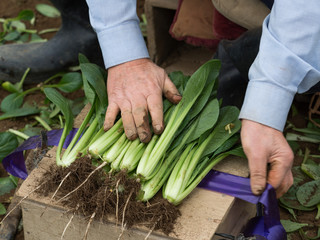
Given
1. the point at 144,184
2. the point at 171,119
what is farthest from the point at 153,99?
the point at 144,184

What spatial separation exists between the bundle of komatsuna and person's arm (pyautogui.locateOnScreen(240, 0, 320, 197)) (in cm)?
18

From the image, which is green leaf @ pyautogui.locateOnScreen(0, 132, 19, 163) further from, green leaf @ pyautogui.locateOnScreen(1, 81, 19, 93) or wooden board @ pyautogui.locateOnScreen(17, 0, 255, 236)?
green leaf @ pyautogui.locateOnScreen(1, 81, 19, 93)

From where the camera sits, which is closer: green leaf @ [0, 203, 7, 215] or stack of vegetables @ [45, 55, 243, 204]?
stack of vegetables @ [45, 55, 243, 204]

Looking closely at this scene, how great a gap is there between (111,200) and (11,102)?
144 centimetres

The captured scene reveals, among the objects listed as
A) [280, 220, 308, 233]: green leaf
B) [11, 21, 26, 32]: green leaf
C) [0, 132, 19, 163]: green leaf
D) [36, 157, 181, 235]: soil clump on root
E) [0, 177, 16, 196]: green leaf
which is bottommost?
[0, 177, 16, 196]: green leaf

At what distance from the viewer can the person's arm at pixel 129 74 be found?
5.22 feet

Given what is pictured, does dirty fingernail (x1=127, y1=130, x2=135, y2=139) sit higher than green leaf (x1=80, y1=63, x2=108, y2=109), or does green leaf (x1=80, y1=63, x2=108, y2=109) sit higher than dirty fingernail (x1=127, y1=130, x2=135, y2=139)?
green leaf (x1=80, y1=63, x2=108, y2=109)

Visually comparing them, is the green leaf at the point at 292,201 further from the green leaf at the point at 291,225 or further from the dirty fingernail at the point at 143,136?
the dirty fingernail at the point at 143,136

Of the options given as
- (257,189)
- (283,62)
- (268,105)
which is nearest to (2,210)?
(257,189)

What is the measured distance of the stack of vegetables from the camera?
1483 millimetres

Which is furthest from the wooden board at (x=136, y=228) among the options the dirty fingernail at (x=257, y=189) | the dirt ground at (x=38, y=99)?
the dirt ground at (x=38, y=99)

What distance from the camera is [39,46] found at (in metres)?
2.81

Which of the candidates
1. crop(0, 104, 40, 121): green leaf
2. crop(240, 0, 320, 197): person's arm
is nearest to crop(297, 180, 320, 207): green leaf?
crop(240, 0, 320, 197): person's arm

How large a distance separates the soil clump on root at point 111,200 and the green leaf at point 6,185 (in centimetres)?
74
